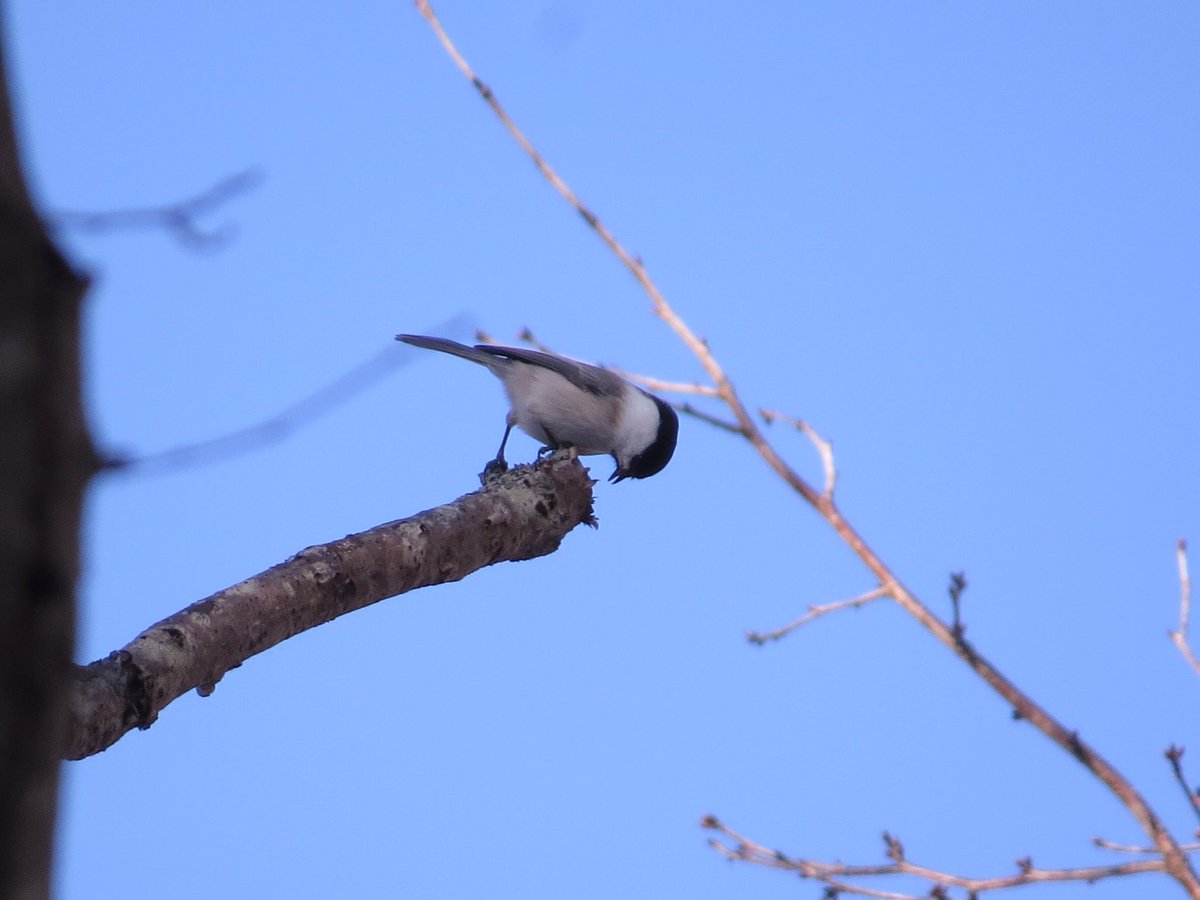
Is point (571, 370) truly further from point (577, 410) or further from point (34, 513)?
point (34, 513)

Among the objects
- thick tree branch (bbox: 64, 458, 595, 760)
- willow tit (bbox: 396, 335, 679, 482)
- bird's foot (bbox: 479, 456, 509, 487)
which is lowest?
thick tree branch (bbox: 64, 458, 595, 760)

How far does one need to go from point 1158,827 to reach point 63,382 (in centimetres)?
123

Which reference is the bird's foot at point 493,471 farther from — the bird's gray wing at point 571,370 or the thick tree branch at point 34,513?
the thick tree branch at point 34,513

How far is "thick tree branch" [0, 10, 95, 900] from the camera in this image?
2.53 feet

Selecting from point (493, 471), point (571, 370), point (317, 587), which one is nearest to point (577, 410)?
point (571, 370)

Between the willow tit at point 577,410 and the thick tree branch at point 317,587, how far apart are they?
6.20 feet

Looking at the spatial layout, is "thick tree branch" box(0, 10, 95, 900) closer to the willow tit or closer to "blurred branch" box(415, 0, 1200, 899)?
"blurred branch" box(415, 0, 1200, 899)

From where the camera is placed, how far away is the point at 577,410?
6117mm

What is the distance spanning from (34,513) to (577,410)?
5341 mm

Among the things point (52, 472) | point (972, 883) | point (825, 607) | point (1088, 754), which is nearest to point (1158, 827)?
point (1088, 754)

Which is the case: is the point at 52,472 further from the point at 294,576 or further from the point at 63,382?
the point at 294,576

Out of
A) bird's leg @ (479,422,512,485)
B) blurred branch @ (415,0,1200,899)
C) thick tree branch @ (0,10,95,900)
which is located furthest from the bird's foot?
thick tree branch @ (0,10,95,900)

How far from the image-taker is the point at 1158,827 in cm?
134

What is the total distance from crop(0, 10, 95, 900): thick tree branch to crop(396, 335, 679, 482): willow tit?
5196mm
